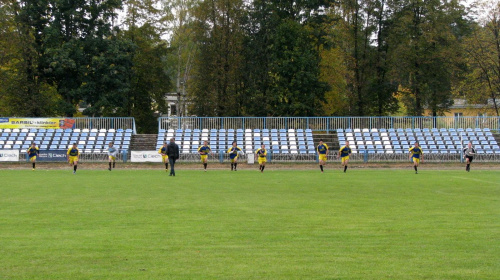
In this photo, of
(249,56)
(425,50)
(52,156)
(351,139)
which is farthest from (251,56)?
(52,156)

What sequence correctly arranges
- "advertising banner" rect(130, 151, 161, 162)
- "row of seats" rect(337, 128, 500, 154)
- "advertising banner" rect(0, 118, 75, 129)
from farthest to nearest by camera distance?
"advertising banner" rect(0, 118, 75, 129) → "row of seats" rect(337, 128, 500, 154) → "advertising banner" rect(130, 151, 161, 162)

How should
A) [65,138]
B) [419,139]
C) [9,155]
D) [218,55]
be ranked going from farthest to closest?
[218,55], [65,138], [419,139], [9,155]

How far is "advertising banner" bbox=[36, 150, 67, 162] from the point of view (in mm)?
37812

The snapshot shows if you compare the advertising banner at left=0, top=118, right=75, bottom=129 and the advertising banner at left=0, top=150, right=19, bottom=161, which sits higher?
the advertising banner at left=0, top=118, right=75, bottom=129

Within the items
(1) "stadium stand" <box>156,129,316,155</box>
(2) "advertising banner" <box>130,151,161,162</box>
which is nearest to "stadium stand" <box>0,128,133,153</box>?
(2) "advertising banner" <box>130,151,161,162</box>

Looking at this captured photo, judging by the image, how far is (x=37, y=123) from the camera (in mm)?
42594

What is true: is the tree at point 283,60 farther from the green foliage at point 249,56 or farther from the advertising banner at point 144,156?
the advertising banner at point 144,156

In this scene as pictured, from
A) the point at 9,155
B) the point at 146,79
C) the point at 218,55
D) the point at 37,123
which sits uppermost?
the point at 218,55

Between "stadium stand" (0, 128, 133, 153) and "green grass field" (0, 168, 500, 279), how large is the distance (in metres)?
23.8

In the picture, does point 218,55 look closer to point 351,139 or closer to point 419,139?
point 351,139

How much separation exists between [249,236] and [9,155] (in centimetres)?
3290

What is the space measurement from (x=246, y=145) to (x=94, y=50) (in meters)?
18.6

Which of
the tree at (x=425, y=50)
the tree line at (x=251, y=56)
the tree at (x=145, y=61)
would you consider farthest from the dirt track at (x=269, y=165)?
the tree at (x=145, y=61)

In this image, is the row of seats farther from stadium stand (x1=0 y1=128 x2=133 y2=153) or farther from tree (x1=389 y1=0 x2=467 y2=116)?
stadium stand (x1=0 y1=128 x2=133 y2=153)
